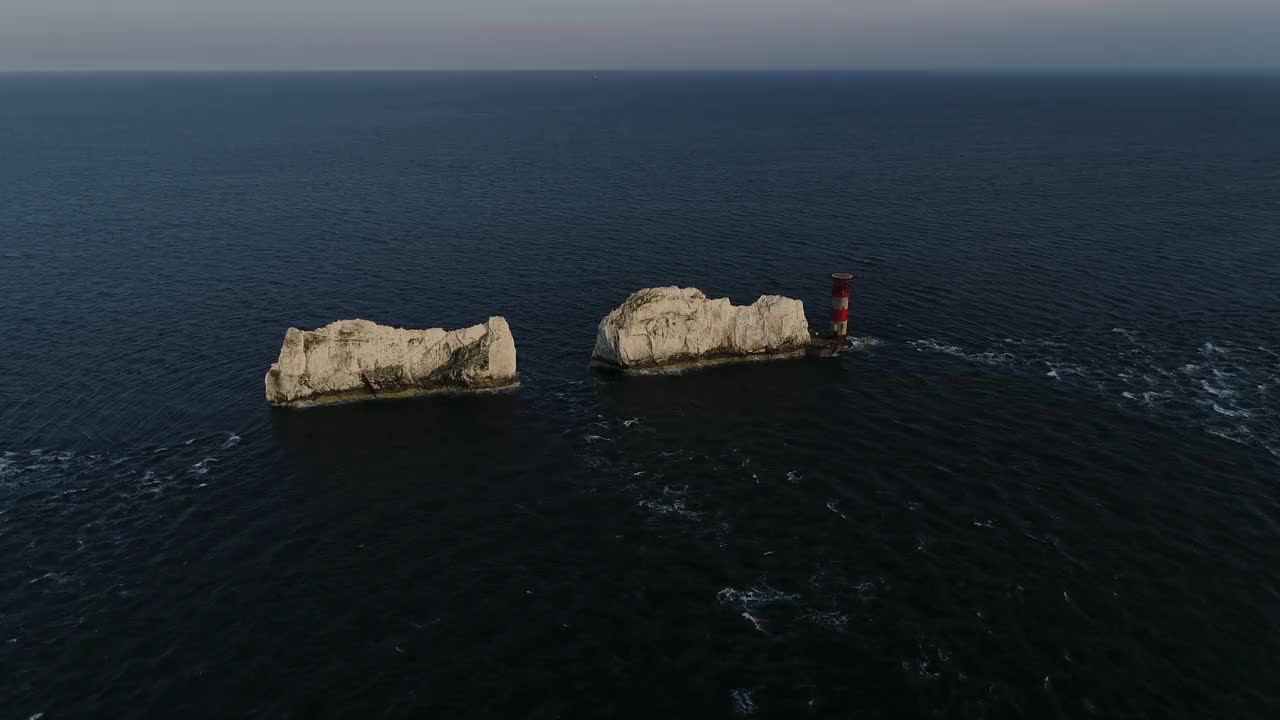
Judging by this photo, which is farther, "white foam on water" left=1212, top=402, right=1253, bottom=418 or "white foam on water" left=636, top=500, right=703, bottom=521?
"white foam on water" left=1212, top=402, right=1253, bottom=418

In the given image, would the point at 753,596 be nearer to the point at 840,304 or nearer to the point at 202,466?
the point at 840,304

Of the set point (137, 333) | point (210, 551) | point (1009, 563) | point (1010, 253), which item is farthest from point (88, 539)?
point (1010, 253)

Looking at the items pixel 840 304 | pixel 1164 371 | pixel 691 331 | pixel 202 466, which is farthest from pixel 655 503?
pixel 1164 371

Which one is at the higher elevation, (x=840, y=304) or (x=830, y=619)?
(x=840, y=304)

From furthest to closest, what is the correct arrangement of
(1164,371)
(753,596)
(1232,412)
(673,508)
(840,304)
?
(840,304) → (1164,371) → (1232,412) → (673,508) → (753,596)

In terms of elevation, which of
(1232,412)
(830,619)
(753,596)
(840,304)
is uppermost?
(840,304)

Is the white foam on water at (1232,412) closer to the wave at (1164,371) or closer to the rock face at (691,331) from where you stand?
the wave at (1164,371)

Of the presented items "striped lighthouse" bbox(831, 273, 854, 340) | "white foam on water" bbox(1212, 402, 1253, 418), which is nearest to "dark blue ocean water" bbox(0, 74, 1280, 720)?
"white foam on water" bbox(1212, 402, 1253, 418)

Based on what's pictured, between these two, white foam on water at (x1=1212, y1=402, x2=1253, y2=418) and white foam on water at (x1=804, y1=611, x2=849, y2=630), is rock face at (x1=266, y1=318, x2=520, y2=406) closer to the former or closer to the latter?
white foam on water at (x1=804, y1=611, x2=849, y2=630)
